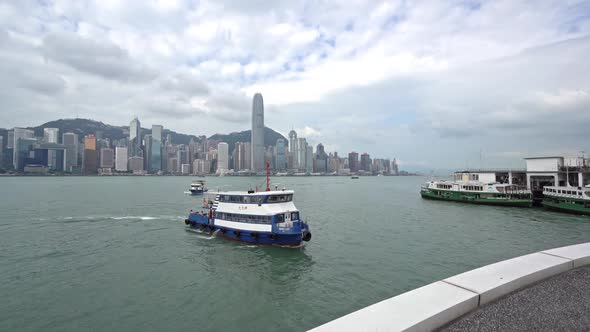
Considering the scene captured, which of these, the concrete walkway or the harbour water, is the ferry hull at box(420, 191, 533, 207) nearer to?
the harbour water

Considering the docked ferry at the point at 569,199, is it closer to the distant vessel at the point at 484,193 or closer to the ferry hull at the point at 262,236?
the distant vessel at the point at 484,193

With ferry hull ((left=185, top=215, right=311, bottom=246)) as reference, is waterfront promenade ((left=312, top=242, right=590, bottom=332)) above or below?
above

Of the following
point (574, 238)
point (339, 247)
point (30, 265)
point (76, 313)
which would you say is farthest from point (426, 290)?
point (574, 238)

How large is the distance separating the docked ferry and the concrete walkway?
170ft

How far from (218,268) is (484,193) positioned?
57062 mm

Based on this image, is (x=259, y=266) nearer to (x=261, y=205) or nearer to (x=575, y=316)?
(x=261, y=205)

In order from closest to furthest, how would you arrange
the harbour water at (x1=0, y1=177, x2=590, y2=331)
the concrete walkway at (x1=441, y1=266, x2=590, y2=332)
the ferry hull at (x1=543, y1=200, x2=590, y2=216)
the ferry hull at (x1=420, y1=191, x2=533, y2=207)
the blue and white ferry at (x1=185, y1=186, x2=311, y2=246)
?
the concrete walkway at (x1=441, y1=266, x2=590, y2=332)
the harbour water at (x1=0, y1=177, x2=590, y2=331)
the blue and white ferry at (x1=185, y1=186, x2=311, y2=246)
the ferry hull at (x1=543, y1=200, x2=590, y2=216)
the ferry hull at (x1=420, y1=191, x2=533, y2=207)

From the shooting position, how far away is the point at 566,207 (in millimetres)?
47062

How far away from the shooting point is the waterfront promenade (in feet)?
18.4

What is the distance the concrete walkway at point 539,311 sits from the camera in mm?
6180

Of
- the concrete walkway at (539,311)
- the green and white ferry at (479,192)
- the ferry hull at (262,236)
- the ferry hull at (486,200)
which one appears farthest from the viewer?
the green and white ferry at (479,192)

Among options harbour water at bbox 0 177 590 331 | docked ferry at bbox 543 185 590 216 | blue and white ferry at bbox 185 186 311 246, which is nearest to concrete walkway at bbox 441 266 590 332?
harbour water at bbox 0 177 590 331

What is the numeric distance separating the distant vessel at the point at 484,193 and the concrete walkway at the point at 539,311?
5771cm

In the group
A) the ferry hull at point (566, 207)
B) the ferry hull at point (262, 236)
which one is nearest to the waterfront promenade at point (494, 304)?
the ferry hull at point (262, 236)
